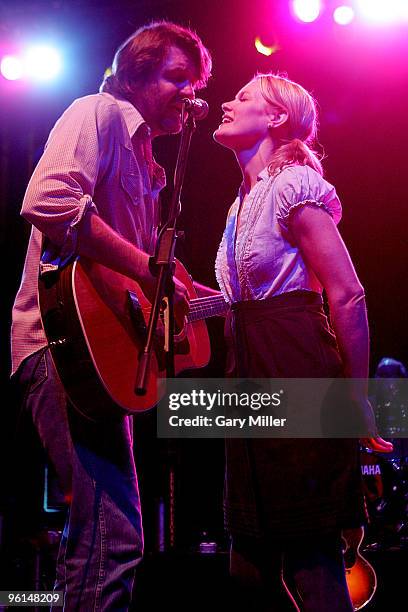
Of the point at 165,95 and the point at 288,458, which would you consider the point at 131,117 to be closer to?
the point at 165,95

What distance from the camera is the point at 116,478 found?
181 centimetres

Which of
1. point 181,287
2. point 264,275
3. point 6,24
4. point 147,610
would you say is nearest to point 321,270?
point 264,275

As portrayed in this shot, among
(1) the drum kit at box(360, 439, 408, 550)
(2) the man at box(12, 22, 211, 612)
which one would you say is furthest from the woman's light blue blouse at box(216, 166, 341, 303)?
(1) the drum kit at box(360, 439, 408, 550)

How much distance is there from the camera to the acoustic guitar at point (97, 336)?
5.88ft

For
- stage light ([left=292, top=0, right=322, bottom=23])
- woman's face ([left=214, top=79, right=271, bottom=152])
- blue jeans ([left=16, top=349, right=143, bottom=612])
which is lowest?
blue jeans ([left=16, top=349, right=143, bottom=612])

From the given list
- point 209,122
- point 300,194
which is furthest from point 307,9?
point 300,194

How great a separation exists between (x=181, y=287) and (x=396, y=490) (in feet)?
14.7

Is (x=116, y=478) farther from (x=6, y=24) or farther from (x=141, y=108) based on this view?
(x=6, y=24)

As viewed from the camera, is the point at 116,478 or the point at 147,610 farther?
the point at 147,610

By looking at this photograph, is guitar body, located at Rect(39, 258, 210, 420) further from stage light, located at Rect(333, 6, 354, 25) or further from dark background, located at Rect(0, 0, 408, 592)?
stage light, located at Rect(333, 6, 354, 25)

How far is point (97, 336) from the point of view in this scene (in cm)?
186

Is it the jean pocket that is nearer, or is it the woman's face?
the jean pocket

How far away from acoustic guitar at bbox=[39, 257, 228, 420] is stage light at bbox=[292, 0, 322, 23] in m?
3.64

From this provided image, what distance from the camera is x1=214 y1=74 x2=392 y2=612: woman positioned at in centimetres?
158
